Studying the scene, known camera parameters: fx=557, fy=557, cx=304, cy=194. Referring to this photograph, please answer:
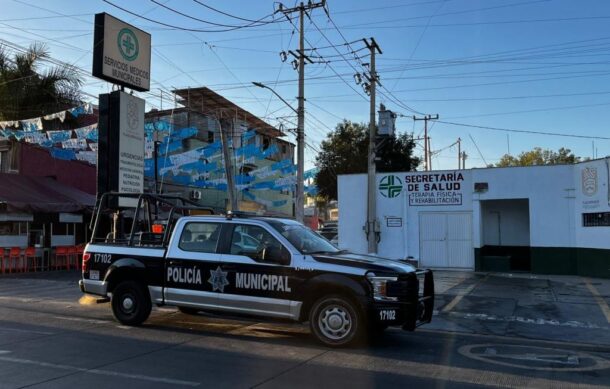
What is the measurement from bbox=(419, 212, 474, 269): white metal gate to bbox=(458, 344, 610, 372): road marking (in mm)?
13376

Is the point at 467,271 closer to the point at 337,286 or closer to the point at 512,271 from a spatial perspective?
the point at 512,271

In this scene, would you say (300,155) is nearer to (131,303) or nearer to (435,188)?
(435,188)

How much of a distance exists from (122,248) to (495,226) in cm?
1714

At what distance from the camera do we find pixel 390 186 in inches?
905

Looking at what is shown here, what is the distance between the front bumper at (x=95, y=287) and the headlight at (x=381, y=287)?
483 cm

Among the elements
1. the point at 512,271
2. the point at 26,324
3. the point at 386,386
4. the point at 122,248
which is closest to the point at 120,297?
the point at 122,248

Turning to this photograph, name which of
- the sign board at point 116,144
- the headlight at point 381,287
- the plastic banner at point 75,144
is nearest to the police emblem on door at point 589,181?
the headlight at point 381,287

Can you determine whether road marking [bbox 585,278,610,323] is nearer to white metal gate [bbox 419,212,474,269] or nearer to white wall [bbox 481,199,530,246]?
white metal gate [bbox 419,212,474,269]

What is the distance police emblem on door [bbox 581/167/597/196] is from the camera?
18812 millimetres

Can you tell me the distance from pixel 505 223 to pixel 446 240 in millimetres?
2857

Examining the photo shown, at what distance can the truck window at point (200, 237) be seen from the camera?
8859 mm

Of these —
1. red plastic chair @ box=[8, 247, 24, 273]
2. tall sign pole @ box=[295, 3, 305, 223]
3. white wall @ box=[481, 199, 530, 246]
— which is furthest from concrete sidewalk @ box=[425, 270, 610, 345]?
red plastic chair @ box=[8, 247, 24, 273]

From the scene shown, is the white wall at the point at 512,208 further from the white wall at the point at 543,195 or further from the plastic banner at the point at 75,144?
the plastic banner at the point at 75,144

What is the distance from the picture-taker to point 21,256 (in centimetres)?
2177
